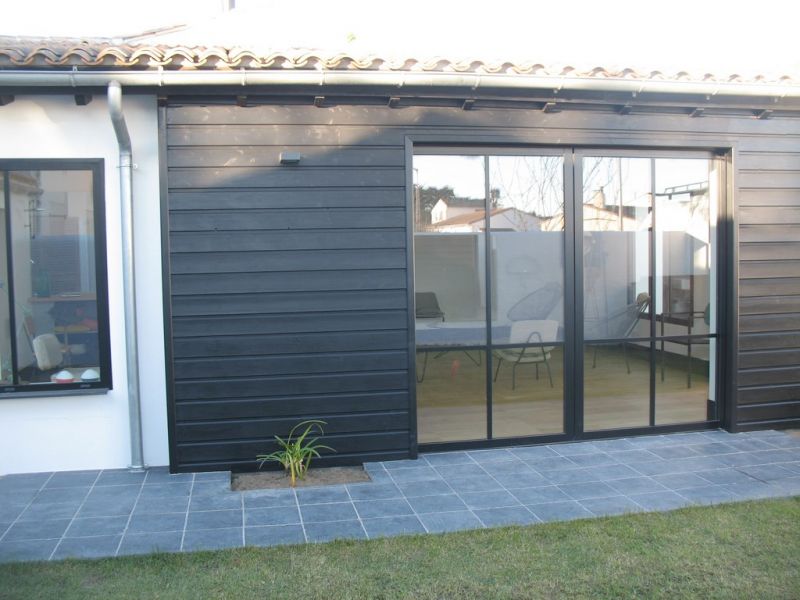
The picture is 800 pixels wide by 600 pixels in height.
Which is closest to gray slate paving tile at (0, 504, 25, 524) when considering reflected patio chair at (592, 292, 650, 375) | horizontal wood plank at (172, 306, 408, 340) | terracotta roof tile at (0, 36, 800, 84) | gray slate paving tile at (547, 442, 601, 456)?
horizontal wood plank at (172, 306, 408, 340)

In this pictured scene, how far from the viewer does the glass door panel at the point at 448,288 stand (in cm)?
599

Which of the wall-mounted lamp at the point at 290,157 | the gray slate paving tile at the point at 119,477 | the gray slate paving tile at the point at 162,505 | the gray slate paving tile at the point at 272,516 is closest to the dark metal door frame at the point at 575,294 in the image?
the wall-mounted lamp at the point at 290,157

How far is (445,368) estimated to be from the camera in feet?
20.0

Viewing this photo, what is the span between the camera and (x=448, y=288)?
6.04 m

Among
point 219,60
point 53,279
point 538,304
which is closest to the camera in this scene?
point 219,60

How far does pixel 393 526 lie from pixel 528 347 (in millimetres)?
2247

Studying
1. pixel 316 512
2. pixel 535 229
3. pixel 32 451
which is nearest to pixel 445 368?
pixel 535 229

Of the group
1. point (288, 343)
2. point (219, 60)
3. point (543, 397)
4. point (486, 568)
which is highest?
point (219, 60)

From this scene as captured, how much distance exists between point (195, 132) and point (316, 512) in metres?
2.84

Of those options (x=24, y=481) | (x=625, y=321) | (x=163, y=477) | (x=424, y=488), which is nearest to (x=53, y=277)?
(x=24, y=481)

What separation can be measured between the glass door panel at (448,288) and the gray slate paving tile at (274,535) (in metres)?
1.83

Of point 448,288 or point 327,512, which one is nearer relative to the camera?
point 327,512

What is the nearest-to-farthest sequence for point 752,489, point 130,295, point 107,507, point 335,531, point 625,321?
point 335,531 < point 107,507 < point 752,489 < point 130,295 < point 625,321

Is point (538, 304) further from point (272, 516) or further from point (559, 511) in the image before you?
point (272, 516)
